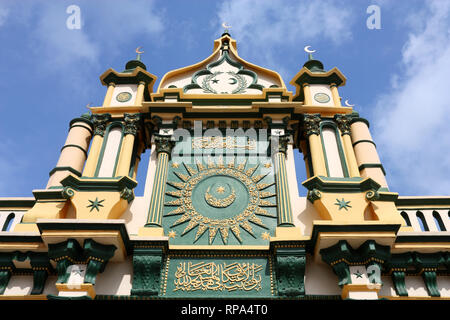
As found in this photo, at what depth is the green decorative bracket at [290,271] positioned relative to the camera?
25.5 ft

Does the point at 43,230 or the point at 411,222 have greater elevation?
the point at 411,222

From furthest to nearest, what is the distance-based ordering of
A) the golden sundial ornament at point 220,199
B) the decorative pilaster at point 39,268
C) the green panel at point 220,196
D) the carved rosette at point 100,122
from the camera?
the carved rosette at point 100,122
the golden sundial ornament at point 220,199
the green panel at point 220,196
the decorative pilaster at point 39,268

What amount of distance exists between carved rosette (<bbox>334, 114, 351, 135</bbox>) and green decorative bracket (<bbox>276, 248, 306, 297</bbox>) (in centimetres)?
374

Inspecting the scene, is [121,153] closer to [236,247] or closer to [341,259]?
[236,247]

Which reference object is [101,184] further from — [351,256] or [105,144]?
[351,256]

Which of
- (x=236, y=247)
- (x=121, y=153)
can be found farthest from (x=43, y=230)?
(x=236, y=247)

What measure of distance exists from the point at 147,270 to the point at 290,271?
2.57 m

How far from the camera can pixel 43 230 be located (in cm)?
781

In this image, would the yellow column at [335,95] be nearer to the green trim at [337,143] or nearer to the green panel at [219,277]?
the green trim at [337,143]

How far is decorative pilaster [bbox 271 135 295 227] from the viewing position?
884 centimetres

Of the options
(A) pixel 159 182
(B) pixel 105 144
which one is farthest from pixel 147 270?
(B) pixel 105 144

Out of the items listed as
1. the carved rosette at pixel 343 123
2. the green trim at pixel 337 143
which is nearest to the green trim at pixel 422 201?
the green trim at pixel 337 143

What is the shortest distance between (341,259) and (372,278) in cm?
59

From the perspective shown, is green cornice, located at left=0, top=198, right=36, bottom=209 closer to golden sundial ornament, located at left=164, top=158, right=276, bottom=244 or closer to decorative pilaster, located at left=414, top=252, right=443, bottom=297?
golden sundial ornament, located at left=164, top=158, right=276, bottom=244
